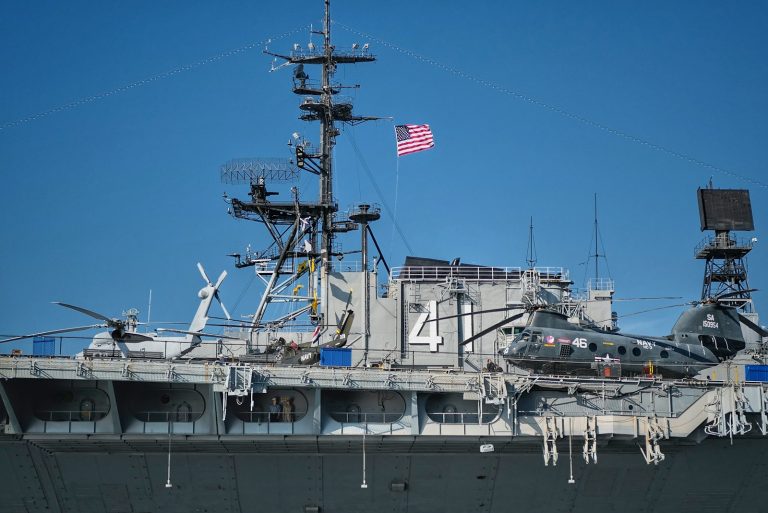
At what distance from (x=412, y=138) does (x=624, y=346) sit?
1108 centimetres

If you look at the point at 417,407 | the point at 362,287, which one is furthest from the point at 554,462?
the point at 362,287

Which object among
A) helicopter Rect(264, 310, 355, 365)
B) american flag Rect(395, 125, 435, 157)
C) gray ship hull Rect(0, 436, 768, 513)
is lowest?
gray ship hull Rect(0, 436, 768, 513)

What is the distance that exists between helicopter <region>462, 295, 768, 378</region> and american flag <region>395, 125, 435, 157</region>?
860 centimetres

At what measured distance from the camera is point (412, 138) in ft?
113

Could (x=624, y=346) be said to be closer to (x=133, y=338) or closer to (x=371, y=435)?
(x=371, y=435)

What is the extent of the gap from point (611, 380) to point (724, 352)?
5.38 m

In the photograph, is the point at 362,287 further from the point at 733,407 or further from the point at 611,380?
the point at 733,407

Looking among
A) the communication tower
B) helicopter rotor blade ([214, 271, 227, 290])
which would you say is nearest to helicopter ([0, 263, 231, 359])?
helicopter rotor blade ([214, 271, 227, 290])

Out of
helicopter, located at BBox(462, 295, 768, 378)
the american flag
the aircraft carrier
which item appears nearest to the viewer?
the aircraft carrier

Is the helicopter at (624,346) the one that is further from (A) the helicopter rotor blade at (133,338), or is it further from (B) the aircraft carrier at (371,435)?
(A) the helicopter rotor blade at (133,338)

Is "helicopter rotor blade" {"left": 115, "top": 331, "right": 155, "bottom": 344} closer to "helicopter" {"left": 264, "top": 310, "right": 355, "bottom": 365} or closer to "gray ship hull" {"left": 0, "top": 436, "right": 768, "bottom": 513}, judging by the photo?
"helicopter" {"left": 264, "top": 310, "right": 355, "bottom": 365}

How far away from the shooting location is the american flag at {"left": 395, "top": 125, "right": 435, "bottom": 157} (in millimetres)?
34500

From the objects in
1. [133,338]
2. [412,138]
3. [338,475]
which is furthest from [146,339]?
[412,138]

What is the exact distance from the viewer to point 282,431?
2370cm
